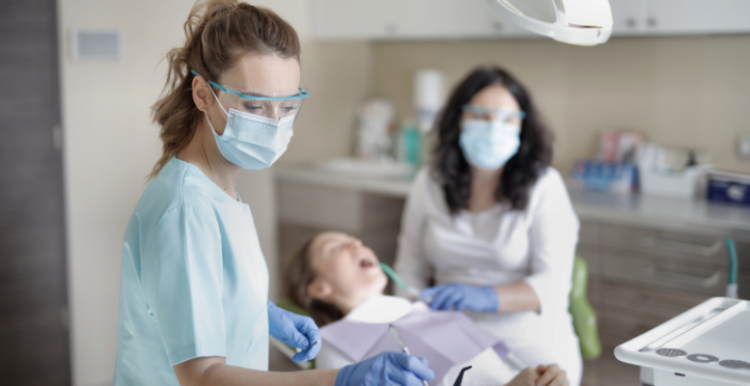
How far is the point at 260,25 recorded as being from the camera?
36.6 inches

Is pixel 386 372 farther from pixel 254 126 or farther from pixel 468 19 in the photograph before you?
pixel 468 19

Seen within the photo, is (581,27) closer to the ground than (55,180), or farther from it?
farther from it

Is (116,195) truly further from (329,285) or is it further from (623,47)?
(623,47)

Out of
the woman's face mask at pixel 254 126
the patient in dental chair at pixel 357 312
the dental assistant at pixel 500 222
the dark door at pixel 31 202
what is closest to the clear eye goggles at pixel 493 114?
the dental assistant at pixel 500 222

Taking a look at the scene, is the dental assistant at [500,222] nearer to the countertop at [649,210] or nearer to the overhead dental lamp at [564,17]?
→ the countertop at [649,210]

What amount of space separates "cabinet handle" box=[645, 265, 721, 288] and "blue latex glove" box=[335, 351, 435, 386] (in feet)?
4.80

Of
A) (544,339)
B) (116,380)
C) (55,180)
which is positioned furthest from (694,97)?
(55,180)

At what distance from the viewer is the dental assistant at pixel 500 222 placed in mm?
1691

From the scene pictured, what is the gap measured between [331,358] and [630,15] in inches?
63.9

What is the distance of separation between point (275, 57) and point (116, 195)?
1.81m

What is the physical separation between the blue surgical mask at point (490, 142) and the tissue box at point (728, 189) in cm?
89

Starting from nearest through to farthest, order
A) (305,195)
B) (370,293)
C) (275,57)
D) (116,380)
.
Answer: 1. (275,57)
2. (116,380)
3. (370,293)
4. (305,195)

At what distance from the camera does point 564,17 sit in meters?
1.05

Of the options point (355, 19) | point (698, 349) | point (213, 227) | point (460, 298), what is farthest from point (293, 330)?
point (355, 19)
